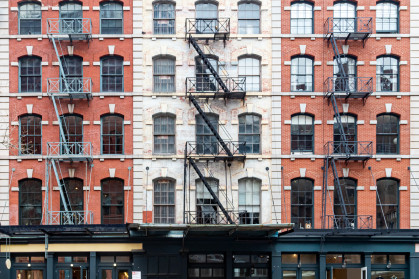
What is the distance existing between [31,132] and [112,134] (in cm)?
428

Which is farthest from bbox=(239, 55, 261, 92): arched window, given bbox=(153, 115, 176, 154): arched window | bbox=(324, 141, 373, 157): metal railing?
bbox=(324, 141, 373, 157): metal railing

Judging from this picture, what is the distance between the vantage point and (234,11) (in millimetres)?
31125

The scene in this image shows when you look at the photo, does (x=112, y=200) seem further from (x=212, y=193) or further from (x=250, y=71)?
(x=250, y=71)

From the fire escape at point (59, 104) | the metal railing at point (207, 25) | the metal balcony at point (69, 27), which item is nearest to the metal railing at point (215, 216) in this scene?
the fire escape at point (59, 104)

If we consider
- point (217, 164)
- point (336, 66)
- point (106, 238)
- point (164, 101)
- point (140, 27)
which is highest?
point (140, 27)

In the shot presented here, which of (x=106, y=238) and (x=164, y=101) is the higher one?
(x=164, y=101)

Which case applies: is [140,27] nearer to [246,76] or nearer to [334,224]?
[246,76]

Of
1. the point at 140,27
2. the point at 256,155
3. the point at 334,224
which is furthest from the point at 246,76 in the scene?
the point at 334,224

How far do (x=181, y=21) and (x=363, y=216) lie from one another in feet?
45.9

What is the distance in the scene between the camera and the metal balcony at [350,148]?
29984 mm

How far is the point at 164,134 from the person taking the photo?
30.5m

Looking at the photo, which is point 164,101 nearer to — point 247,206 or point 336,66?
point 247,206

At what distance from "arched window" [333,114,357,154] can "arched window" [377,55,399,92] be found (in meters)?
2.43

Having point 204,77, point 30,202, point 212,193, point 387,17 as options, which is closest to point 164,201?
point 212,193
